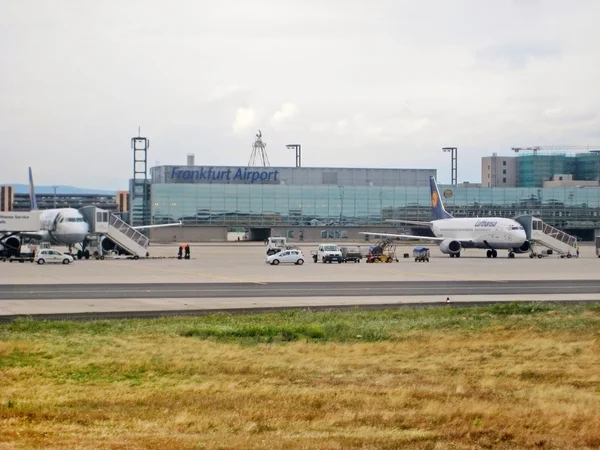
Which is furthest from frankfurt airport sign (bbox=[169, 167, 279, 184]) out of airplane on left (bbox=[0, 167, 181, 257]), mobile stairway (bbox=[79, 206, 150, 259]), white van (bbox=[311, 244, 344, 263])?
white van (bbox=[311, 244, 344, 263])

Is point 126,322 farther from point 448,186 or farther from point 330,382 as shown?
point 448,186

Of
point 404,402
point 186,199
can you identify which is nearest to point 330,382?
point 404,402

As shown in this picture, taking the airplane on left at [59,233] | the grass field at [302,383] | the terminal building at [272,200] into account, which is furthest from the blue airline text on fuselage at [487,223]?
the terminal building at [272,200]

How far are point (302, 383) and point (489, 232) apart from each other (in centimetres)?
8454

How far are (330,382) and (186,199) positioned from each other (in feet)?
510

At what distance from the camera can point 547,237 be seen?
108250mm

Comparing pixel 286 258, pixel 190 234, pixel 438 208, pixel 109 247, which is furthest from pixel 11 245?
pixel 190 234

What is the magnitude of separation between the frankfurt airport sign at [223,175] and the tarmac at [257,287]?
100 metres

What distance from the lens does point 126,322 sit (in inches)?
1411

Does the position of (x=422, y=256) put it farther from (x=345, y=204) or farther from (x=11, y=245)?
(x=345, y=204)

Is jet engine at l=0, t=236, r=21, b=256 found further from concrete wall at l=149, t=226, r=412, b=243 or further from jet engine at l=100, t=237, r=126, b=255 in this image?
concrete wall at l=149, t=226, r=412, b=243

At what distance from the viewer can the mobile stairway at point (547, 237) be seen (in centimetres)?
10669

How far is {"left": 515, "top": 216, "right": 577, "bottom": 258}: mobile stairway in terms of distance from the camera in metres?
107

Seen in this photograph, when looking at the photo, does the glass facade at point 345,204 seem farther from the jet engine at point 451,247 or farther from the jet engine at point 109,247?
the jet engine at point 451,247
